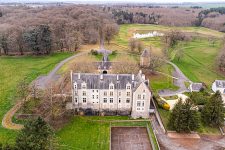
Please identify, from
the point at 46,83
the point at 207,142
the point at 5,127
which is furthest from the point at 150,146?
the point at 46,83

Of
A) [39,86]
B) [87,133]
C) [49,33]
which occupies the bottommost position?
[87,133]

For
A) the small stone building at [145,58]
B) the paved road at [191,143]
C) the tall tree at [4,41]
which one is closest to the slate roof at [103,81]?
the paved road at [191,143]

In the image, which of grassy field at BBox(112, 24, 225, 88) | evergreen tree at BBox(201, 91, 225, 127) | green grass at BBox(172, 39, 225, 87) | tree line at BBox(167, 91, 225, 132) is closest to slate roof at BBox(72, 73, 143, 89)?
tree line at BBox(167, 91, 225, 132)

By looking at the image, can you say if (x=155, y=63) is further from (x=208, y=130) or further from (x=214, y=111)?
(x=208, y=130)

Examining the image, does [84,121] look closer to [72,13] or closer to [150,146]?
[150,146]

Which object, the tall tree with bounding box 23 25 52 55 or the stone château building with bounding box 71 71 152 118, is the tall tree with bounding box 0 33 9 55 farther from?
the stone château building with bounding box 71 71 152 118

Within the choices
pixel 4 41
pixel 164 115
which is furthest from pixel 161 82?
pixel 4 41
